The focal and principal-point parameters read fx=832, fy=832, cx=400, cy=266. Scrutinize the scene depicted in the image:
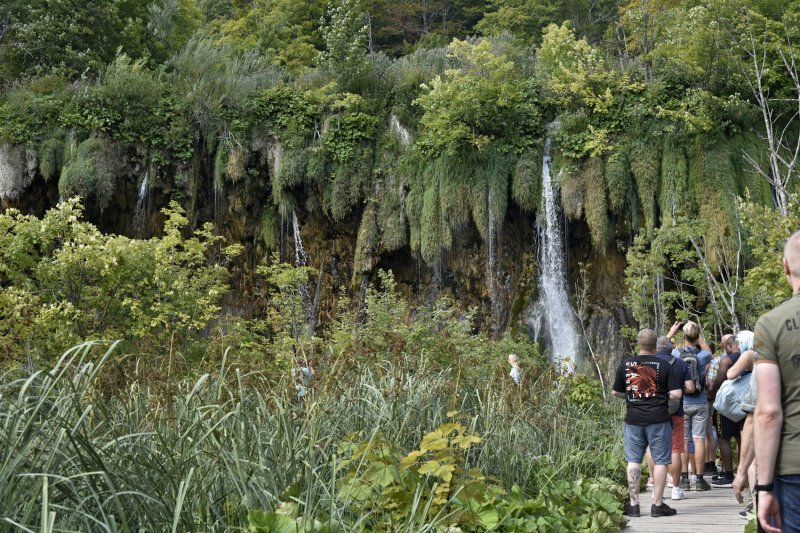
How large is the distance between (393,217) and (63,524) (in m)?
18.0

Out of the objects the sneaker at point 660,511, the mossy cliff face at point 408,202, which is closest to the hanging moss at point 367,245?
the mossy cliff face at point 408,202

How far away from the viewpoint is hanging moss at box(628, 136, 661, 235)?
60.9 ft

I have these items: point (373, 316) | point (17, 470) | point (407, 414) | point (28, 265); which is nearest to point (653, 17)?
point (373, 316)

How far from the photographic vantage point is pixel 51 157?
2047 centimetres

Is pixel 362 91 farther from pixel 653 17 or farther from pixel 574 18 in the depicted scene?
pixel 574 18

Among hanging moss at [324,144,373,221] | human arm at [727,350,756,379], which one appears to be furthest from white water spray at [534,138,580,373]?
human arm at [727,350,756,379]

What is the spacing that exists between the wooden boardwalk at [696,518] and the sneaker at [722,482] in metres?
0.58

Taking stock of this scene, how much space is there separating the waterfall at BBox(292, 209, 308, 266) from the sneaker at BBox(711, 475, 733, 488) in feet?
46.5

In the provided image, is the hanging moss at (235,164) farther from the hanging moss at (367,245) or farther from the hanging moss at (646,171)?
the hanging moss at (646,171)

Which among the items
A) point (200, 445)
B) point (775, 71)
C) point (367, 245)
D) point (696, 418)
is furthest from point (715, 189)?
point (200, 445)

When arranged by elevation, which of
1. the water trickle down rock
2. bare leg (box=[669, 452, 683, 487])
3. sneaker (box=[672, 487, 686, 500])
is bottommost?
Answer: sneaker (box=[672, 487, 686, 500])

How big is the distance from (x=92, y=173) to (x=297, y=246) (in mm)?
5268

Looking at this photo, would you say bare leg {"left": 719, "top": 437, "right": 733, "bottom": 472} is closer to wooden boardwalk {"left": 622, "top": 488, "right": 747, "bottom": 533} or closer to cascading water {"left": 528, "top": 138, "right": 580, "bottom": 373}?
wooden boardwalk {"left": 622, "top": 488, "right": 747, "bottom": 533}

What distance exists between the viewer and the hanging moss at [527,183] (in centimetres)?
1956
